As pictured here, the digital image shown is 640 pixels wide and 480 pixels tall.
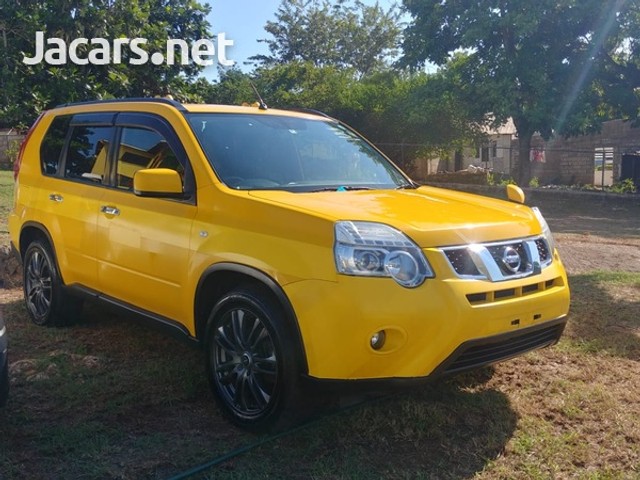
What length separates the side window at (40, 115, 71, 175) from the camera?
18.6ft

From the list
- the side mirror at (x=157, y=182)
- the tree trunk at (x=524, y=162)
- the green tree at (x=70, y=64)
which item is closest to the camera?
the side mirror at (x=157, y=182)

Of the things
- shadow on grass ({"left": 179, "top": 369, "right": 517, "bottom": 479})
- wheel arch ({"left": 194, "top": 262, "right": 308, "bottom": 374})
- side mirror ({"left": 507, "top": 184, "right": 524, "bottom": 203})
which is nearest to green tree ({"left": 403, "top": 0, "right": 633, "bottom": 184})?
side mirror ({"left": 507, "top": 184, "right": 524, "bottom": 203})

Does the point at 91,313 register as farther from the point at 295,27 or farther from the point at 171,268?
the point at 295,27

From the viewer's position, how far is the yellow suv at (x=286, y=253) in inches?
131

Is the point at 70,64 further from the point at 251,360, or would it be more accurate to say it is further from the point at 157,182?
the point at 251,360

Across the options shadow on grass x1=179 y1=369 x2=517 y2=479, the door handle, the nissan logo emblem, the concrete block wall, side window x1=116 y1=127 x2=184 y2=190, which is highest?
the concrete block wall

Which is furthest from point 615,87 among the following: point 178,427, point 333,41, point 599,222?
point 333,41

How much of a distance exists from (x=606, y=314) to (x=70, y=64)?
794cm

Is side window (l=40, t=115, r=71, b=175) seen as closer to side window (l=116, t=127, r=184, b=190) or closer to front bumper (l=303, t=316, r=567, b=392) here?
side window (l=116, t=127, r=184, b=190)

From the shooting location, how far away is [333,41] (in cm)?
4209

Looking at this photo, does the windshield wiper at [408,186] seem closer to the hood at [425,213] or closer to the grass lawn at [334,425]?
the hood at [425,213]

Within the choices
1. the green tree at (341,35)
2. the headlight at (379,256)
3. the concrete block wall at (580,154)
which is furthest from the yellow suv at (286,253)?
the green tree at (341,35)

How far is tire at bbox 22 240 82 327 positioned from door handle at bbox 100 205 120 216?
97 cm

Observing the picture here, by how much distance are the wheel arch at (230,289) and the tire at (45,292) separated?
1.92m
